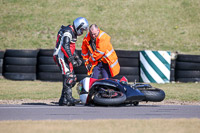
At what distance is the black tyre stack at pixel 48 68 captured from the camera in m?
15.0

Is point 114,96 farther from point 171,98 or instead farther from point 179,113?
point 171,98

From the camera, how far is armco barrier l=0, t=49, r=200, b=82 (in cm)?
1505

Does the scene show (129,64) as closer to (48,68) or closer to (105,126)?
(48,68)

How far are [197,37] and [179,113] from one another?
19.5 metres

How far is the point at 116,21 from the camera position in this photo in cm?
2797

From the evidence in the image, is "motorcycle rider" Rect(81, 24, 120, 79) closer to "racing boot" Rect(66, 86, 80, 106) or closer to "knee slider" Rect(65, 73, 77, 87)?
"knee slider" Rect(65, 73, 77, 87)

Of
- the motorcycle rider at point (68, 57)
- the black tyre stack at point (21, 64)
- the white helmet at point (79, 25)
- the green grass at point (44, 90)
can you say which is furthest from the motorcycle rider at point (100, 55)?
the black tyre stack at point (21, 64)

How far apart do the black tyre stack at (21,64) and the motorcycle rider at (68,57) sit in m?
6.62

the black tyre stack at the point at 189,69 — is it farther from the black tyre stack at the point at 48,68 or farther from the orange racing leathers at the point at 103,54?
the orange racing leathers at the point at 103,54

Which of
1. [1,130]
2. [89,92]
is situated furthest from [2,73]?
[1,130]

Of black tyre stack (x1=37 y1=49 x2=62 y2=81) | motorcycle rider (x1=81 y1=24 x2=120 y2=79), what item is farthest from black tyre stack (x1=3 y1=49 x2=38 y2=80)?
motorcycle rider (x1=81 y1=24 x2=120 y2=79)

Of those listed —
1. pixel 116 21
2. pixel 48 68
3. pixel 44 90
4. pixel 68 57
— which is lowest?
pixel 44 90

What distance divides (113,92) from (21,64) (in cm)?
791

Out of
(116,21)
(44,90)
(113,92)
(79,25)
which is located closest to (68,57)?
(79,25)
